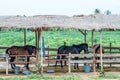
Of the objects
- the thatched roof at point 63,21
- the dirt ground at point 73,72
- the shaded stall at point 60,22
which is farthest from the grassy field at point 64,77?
the thatched roof at point 63,21

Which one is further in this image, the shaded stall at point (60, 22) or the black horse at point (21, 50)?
the black horse at point (21, 50)

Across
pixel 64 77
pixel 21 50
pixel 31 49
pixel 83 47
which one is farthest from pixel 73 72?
pixel 21 50

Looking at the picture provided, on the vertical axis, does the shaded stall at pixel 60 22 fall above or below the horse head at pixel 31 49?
above

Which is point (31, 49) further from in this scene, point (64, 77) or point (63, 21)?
point (64, 77)

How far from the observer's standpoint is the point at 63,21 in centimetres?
2092

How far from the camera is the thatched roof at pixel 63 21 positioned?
20234mm

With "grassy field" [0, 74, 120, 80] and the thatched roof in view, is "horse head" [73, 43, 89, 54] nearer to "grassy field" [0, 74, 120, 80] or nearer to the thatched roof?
the thatched roof

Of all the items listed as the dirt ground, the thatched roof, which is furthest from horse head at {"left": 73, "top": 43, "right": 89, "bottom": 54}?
the thatched roof

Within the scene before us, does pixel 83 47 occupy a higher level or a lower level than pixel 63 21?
lower

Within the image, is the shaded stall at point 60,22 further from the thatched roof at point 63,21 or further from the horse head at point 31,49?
the horse head at point 31,49

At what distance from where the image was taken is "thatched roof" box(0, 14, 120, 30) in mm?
20234

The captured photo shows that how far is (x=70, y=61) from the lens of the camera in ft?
68.3

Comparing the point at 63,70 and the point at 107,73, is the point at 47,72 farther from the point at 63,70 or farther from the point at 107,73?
the point at 107,73

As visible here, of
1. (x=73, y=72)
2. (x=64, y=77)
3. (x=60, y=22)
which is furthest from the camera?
(x=73, y=72)
